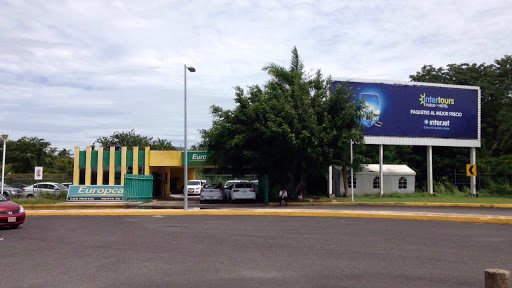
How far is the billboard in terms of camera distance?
3484cm

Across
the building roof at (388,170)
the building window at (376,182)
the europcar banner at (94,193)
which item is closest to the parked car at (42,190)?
the europcar banner at (94,193)

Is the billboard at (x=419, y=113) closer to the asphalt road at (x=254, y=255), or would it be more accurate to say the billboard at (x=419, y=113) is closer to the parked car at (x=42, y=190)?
the asphalt road at (x=254, y=255)

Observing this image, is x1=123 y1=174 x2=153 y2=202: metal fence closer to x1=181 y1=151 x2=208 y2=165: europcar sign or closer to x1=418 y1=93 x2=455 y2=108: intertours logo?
x1=181 y1=151 x2=208 y2=165: europcar sign

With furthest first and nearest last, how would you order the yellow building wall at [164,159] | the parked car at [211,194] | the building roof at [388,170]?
the building roof at [388,170]
the yellow building wall at [164,159]
the parked car at [211,194]

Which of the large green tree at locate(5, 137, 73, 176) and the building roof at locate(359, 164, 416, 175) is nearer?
the building roof at locate(359, 164, 416, 175)

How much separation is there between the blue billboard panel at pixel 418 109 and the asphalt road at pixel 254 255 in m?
19.5

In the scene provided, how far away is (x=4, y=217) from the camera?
14.9 m

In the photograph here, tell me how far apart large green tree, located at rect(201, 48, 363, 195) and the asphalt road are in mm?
12128

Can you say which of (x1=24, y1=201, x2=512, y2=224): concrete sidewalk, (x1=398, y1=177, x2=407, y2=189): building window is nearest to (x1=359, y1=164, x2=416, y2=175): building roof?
(x1=398, y1=177, x2=407, y2=189): building window

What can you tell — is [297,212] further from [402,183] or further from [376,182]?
[402,183]

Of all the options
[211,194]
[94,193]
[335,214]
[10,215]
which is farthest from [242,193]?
[10,215]

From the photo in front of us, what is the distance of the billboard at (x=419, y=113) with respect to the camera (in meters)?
34.8

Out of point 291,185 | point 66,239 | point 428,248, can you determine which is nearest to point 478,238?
point 428,248

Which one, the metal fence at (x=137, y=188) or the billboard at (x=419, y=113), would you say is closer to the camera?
the metal fence at (x=137, y=188)
